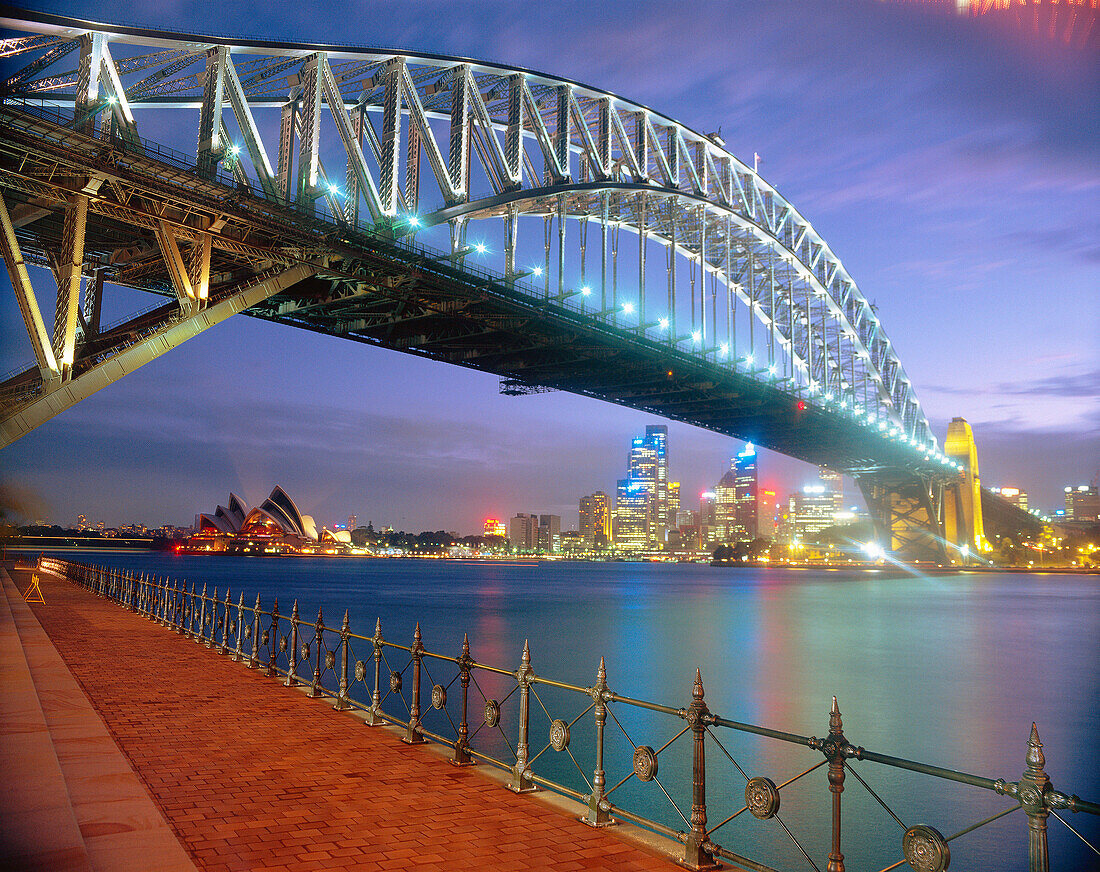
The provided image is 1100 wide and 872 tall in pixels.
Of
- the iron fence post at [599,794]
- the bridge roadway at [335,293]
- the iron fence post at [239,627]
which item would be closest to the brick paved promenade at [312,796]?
the iron fence post at [599,794]

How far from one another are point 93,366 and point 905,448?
246ft

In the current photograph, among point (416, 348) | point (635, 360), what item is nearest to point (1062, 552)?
point (635, 360)

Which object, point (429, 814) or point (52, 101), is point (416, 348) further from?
point (429, 814)

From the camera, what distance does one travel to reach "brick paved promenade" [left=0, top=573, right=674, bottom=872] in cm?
593

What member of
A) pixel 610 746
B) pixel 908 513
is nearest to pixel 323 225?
pixel 610 746

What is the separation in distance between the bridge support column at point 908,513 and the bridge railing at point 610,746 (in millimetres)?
78628

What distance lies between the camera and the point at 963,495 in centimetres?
9588

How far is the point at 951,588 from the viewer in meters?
81.8

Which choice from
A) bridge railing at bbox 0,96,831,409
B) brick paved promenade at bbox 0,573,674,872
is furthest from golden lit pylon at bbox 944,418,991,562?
brick paved promenade at bbox 0,573,674,872

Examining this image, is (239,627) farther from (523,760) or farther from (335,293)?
(335,293)

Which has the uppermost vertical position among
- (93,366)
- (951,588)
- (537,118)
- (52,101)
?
(537,118)

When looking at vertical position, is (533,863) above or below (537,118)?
below

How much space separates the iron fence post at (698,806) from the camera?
5.98 meters

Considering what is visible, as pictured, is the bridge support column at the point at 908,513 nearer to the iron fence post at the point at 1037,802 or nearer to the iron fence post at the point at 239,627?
the iron fence post at the point at 239,627
